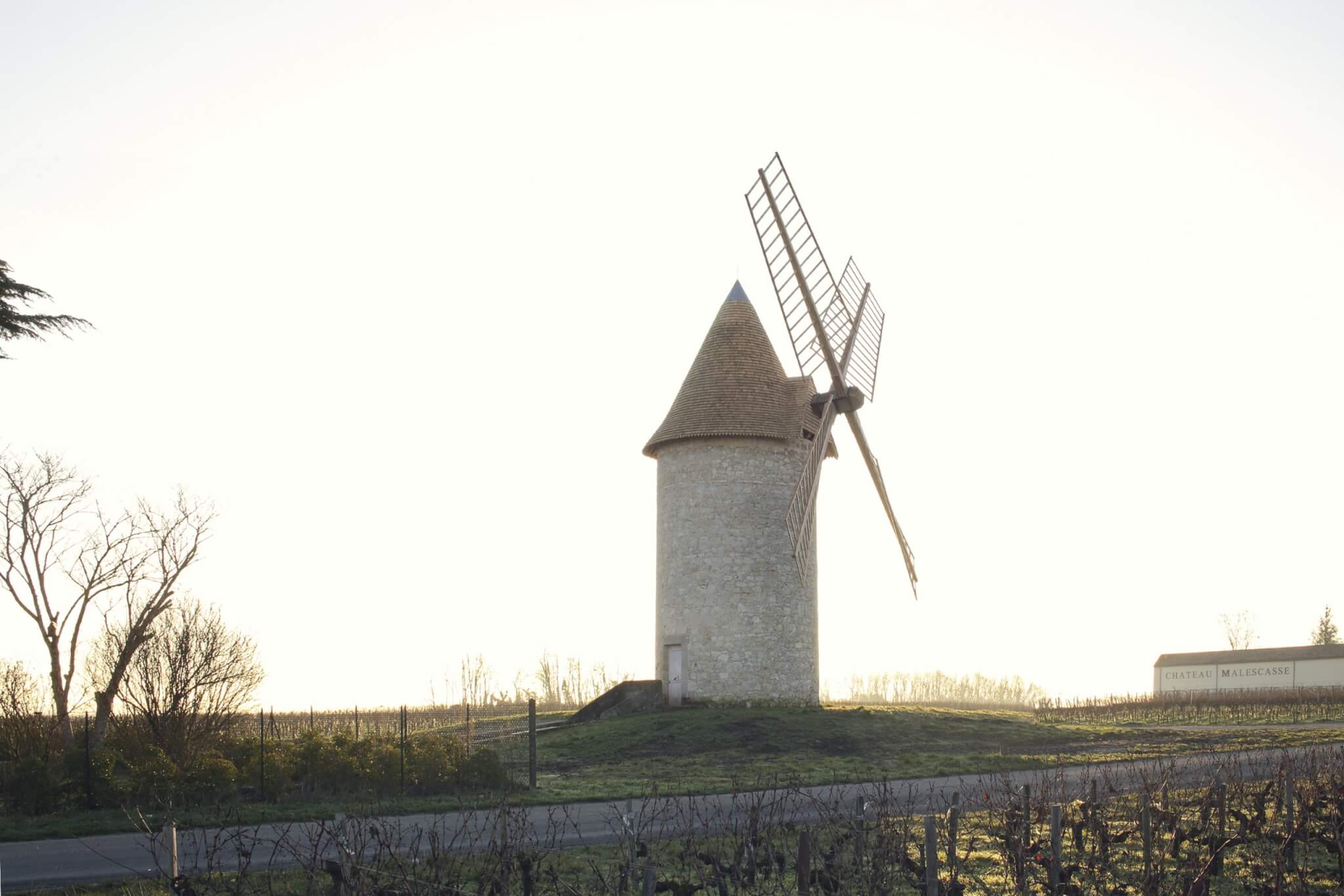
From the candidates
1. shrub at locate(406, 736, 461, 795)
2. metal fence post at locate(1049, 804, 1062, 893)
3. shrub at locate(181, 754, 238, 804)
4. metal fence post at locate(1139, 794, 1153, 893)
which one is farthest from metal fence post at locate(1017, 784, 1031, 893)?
shrub at locate(181, 754, 238, 804)

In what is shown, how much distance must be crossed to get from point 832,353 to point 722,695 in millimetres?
9007

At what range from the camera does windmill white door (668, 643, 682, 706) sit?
28.3m

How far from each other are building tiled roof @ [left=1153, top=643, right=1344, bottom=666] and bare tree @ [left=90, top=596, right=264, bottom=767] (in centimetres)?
6474

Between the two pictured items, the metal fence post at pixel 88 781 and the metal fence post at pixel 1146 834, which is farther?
the metal fence post at pixel 88 781

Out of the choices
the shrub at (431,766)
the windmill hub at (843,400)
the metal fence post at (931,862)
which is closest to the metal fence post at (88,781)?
the shrub at (431,766)

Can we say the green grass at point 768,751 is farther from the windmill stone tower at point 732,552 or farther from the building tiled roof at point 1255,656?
the building tiled roof at point 1255,656

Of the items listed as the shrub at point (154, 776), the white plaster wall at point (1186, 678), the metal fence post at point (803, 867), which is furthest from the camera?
the white plaster wall at point (1186, 678)

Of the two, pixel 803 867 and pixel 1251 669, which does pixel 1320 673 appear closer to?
pixel 1251 669

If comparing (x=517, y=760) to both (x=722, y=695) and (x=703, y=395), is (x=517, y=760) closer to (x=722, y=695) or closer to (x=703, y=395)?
(x=722, y=695)

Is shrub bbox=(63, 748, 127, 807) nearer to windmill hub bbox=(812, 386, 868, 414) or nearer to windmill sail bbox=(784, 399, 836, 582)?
windmill sail bbox=(784, 399, 836, 582)

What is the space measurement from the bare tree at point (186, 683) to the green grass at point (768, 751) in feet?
6.55

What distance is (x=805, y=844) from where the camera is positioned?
27.5ft

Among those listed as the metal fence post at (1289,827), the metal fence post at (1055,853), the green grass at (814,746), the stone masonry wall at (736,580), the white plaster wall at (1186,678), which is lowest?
the white plaster wall at (1186,678)

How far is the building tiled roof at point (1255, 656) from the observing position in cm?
6756
